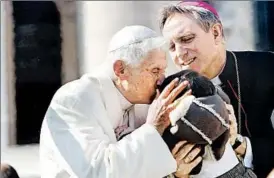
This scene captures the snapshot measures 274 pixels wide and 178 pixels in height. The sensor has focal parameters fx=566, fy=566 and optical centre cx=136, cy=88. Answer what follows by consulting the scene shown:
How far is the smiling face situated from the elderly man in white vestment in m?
0.15

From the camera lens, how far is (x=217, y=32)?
1.64 meters

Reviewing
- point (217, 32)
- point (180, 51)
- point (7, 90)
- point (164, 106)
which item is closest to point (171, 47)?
point (180, 51)

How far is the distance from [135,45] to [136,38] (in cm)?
3

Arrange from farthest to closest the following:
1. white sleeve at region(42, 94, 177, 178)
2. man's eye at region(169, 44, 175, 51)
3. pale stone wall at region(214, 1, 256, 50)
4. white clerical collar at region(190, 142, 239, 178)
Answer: pale stone wall at region(214, 1, 256, 50)
man's eye at region(169, 44, 175, 51)
white clerical collar at region(190, 142, 239, 178)
white sleeve at region(42, 94, 177, 178)

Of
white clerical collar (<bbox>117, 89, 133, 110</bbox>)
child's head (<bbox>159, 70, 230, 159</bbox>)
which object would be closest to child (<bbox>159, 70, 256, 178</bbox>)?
child's head (<bbox>159, 70, 230, 159</bbox>)

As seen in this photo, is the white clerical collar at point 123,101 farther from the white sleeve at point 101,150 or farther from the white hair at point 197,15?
the white hair at point 197,15

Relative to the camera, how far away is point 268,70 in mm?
1699

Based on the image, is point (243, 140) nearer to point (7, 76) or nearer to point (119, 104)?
A: point (119, 104)

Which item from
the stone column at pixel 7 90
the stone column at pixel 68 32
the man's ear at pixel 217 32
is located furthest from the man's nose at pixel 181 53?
the stone column at pixel 7 90

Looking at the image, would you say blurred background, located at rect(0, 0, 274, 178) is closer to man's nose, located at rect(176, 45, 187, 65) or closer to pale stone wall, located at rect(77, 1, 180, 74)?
pale stone wall, located at rect(77, 1, 180, 74)

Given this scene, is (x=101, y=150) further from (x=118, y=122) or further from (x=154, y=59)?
(x=154, y=59)

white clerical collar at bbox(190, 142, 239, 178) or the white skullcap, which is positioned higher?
the white skullcap

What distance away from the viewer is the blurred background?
1.66 meters

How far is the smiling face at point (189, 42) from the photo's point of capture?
1595mm
